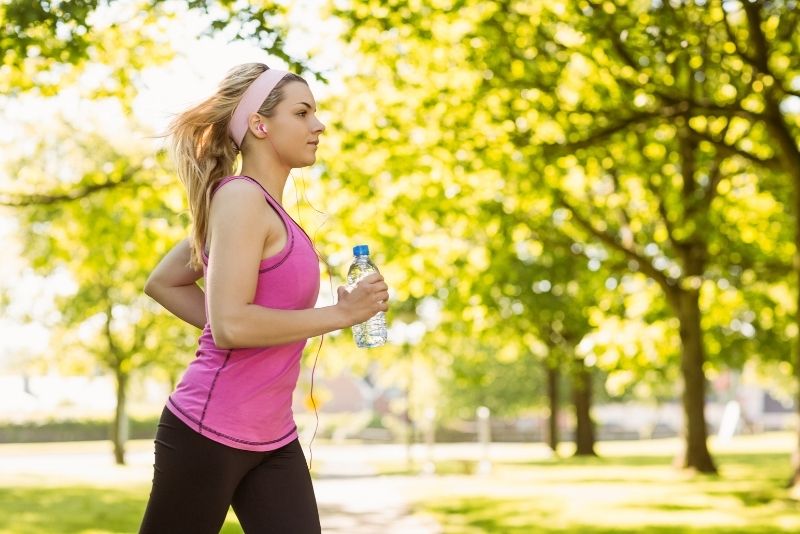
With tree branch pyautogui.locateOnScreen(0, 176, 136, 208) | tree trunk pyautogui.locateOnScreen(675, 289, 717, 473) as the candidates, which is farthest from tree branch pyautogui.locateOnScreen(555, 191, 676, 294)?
tree branch pyautogui.locateOnScreen(0, 176, 136, 208)

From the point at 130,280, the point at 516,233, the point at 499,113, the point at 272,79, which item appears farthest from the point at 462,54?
the point at 130,280

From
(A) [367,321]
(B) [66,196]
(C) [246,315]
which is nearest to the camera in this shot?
(C) [246,315]

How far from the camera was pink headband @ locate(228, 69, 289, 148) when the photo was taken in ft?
10.5

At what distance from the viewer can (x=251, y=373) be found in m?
3.08

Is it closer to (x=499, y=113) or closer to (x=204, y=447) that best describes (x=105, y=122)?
(x=499, y=113)

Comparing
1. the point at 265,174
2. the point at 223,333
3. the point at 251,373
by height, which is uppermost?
the point at 265,174

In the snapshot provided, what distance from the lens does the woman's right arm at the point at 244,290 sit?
2.90 metres

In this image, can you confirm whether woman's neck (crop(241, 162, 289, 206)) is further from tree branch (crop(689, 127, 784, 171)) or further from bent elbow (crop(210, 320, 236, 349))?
tree branch (crop(689, 127, 784, 171))

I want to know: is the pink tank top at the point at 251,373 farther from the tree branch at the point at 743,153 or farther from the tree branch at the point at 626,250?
the tree branch at the point at 626,250

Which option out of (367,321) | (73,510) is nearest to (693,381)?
(73,510)

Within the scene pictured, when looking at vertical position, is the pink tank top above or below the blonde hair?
below

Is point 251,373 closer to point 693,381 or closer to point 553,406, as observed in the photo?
point 693,381

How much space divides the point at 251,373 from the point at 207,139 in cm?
71

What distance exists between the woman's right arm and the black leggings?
1.08 ft
